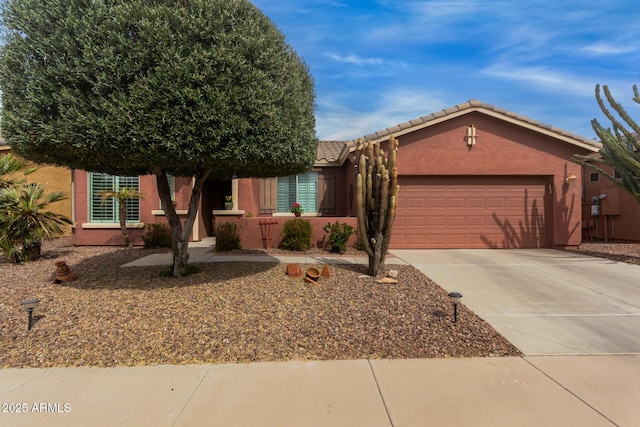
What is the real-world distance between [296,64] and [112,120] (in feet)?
9.88

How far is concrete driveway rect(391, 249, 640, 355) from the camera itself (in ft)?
14.1

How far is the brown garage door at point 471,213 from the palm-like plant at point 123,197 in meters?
8.58

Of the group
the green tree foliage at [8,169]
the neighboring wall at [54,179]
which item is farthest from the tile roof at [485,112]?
the neighboring wall at [54,179]

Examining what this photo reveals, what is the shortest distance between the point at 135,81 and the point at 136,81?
3 centimetres

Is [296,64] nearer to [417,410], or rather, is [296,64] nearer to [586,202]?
[417,410]

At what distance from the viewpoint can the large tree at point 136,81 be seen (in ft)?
14.1

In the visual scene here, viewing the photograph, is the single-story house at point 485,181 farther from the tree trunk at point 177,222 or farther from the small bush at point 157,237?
the tree trunk at point 177,222

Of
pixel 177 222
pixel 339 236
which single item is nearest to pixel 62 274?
pixel 177 222

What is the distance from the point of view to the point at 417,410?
9.64 ft

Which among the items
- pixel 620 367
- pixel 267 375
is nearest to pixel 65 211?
pixel 267 375

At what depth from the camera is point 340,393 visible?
319 cm

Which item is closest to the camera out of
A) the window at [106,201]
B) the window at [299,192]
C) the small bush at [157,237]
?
the small bush at [157,237]

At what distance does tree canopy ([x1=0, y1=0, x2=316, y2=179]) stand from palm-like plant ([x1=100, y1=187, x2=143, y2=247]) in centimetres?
581

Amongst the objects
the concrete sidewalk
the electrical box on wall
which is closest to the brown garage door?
the electrical box on wall
